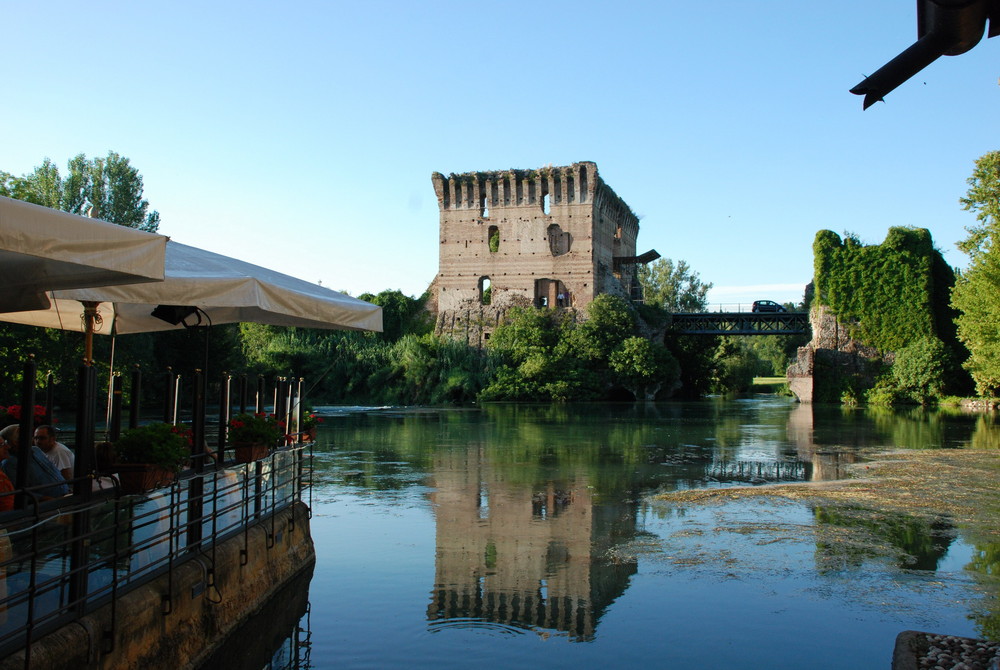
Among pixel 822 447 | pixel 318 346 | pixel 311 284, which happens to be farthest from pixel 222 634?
pixel 318 346

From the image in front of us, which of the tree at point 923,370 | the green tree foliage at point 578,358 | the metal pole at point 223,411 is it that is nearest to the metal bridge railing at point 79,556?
the metal pole at point 223,411

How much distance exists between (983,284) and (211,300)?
2801cm

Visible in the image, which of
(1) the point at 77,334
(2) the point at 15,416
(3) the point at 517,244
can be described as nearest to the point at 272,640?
(2) the point at 15,416

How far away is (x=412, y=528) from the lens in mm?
9906

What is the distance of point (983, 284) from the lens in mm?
27250

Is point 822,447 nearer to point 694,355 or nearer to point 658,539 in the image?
point 658,539

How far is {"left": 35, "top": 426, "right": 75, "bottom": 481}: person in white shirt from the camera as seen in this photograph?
604cm

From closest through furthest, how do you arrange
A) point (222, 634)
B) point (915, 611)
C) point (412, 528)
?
point (222, 634) → point (915, 611) → point (412, 528)

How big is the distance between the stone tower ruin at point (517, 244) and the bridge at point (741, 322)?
457cm

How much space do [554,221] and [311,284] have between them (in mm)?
44829

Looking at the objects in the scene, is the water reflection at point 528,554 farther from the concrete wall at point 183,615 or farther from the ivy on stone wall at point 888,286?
the ivy on stone wall at point 888,286

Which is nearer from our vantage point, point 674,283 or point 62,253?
point 62,253

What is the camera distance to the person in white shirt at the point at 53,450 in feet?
19.8

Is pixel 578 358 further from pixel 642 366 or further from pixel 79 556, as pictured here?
pixel 79 556
